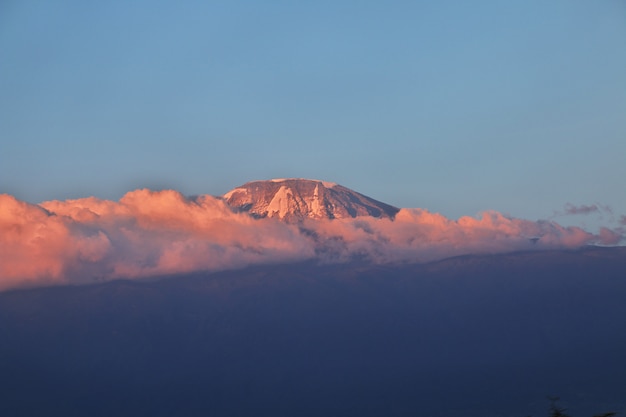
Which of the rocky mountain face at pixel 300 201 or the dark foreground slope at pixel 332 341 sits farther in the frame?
the rocky mountain face at pixel 300 201

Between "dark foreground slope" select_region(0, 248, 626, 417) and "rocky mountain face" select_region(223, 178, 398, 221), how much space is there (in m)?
11.6

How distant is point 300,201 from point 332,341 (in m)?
34.7

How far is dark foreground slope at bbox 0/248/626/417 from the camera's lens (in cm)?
12731

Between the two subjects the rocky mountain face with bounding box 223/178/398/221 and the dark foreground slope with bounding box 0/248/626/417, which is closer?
the dark foreground slope with bounding box 0/248/626/417

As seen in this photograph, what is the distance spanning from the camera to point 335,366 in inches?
5645

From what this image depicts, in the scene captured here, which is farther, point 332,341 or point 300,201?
point 300,201

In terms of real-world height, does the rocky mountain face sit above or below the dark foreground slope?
above

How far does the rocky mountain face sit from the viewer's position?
175 m

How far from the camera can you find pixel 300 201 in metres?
176

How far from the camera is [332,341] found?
500ft

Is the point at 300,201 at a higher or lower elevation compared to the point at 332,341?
higher

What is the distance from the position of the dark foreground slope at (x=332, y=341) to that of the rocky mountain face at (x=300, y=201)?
11.6m

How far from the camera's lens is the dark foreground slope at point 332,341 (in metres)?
127

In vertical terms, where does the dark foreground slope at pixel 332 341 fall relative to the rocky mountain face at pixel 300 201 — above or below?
below
